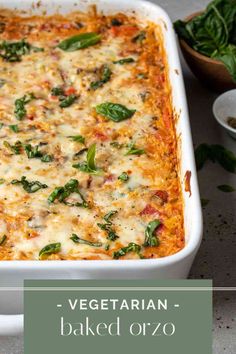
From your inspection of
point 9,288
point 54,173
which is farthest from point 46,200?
point 9,288

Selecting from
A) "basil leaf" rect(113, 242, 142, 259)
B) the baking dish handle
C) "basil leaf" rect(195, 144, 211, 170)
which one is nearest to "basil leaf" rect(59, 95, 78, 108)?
"basil leaf" rect(195, 144, 211, 170)

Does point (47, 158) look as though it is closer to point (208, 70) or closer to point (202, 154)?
point (202, 154)

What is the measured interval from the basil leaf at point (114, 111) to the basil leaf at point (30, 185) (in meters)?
0.64

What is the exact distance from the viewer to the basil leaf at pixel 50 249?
11.4ft

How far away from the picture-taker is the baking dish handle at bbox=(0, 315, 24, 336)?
326 centimetres

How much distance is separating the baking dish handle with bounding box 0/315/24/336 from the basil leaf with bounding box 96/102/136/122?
1388 mm

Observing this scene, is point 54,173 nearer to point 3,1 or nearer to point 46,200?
point 46,200

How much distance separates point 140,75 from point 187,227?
1.29 meters

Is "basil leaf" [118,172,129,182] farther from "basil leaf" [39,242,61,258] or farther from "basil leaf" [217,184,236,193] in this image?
"basil leaf" [217,184,236,193]

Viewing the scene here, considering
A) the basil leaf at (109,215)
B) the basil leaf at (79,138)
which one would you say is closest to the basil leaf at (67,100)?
the basil leaf at (79,138)

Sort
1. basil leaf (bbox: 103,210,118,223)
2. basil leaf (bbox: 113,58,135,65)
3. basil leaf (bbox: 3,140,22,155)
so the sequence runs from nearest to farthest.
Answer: basil leaf (bbox: 103,210,118,223) < basil leaf (bbox: 3,140,22,155) < basil leaf (bbox: 113,58,135,65)

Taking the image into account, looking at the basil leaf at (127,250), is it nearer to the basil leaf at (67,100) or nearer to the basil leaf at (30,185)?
the basil leaf at (30,185)

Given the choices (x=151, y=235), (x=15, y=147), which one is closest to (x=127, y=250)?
(x=151, y=235)

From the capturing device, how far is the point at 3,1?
494cm
